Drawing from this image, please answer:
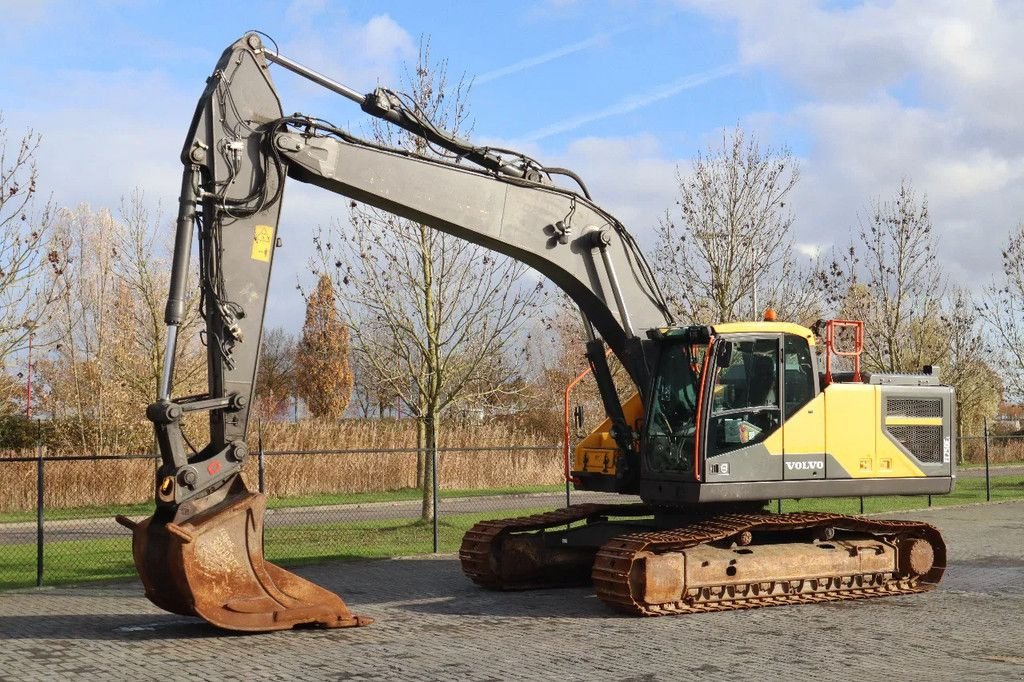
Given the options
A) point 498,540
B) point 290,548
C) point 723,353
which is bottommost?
point 290,548

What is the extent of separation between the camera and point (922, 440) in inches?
491

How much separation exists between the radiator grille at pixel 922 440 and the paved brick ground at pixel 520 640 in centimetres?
151

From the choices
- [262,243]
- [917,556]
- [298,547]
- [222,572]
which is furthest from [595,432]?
[298,547]

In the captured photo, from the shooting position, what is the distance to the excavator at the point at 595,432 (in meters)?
9.41

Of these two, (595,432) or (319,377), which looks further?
(319,377)

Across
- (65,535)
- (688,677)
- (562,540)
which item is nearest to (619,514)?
(562,540)

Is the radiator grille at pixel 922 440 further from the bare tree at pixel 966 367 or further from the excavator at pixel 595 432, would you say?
the bare tree at pixel 966 367

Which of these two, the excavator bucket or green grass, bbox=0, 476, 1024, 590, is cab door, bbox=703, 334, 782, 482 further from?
green grass, bbox=0, 476, 1024, 590

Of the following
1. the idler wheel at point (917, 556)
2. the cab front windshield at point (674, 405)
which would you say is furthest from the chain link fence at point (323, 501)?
the idler wheel at point (917, 556)

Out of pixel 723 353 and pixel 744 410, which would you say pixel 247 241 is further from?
pixel 744 410

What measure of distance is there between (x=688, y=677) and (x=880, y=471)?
194 inches

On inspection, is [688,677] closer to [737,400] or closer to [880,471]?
[737,400]

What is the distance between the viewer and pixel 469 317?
1961 cm

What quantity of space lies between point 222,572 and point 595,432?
4773 millimetres
